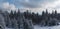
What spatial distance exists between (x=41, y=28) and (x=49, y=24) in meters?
4.13

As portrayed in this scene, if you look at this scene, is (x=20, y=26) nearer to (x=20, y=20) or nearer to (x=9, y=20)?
(x=20, y=20)

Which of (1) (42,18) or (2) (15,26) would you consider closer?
(2) (15,26)

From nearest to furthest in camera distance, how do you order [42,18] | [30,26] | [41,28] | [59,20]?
[30,26] → [41,28] → [42,18] → [59,20]

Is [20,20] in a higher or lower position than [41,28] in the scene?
higher

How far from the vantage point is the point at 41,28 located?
39.8m

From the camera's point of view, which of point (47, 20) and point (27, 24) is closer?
point (27, 24)

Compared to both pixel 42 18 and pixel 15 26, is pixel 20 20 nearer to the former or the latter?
pixel 15 26

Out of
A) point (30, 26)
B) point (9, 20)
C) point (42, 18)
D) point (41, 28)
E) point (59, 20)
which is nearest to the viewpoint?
point (30, 26)

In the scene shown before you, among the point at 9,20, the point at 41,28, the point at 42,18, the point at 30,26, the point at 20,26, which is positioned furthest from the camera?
the point at 42,18

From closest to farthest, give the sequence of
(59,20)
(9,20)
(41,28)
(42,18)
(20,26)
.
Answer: (20,26)
(9,20)
(41,28)
(42,18)
(59,20)

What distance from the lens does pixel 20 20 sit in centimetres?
2994

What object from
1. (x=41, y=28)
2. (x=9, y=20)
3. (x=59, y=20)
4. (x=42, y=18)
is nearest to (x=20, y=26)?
(x=9, y=20)

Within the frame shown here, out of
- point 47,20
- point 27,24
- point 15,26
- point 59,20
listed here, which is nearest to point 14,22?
point 15,26

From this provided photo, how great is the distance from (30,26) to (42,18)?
15.3m
